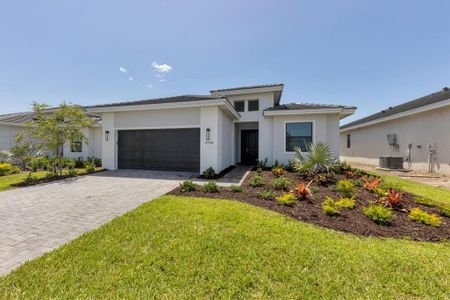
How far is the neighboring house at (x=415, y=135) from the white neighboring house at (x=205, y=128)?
441cm

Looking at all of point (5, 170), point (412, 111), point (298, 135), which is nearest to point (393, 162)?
point (412, 111)

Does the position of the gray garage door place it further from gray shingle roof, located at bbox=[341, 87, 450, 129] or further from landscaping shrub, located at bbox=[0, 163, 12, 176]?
gray shingle roof, located at bbox=[341, 87, 450, 129]

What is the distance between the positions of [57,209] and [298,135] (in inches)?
447

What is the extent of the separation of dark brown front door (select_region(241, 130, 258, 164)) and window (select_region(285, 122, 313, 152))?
249 centimetres

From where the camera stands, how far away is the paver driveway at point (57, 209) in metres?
3.11

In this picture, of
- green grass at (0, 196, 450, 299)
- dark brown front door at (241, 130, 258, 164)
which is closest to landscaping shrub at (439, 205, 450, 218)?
green grass at (0, 196, 450, 299)

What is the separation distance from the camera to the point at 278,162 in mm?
11953

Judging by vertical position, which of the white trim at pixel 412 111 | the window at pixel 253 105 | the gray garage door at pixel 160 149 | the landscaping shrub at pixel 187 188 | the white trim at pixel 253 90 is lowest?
the landscaping shrub at pixel 187 188

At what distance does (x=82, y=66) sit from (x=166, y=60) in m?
5.37

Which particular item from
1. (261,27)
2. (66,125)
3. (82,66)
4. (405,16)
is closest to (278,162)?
(261,27)

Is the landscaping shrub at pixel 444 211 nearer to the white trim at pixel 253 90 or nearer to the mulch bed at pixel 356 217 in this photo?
the mulch bed at pixel 356 217

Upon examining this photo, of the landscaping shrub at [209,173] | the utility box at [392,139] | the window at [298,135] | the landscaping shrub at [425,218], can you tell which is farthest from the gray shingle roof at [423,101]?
the landscaping shrub at [209,173]

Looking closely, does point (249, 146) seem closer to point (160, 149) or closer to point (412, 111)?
point (160, 149)

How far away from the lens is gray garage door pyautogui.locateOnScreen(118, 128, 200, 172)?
33.2 feet
